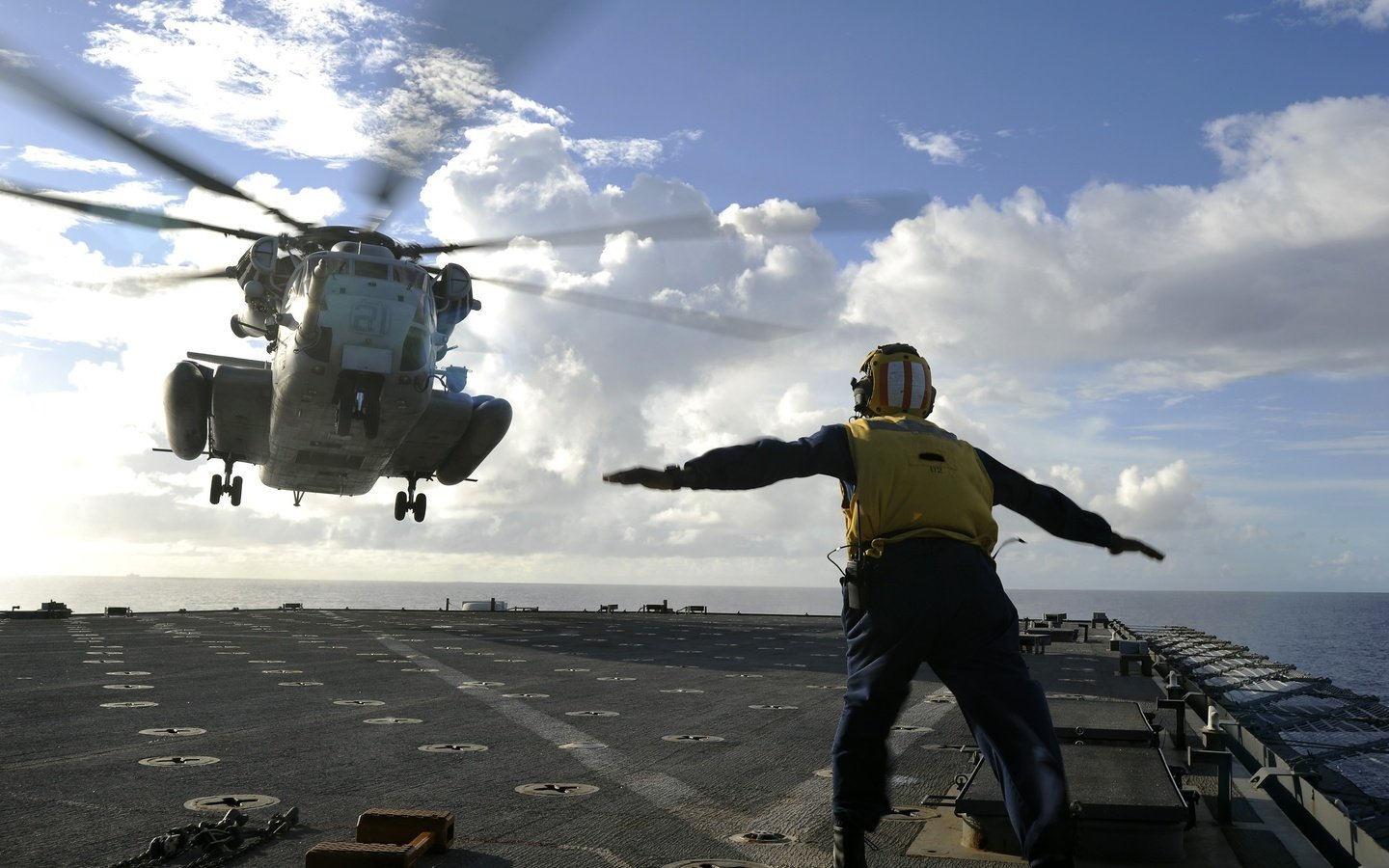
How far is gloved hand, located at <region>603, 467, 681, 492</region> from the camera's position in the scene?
496 cm

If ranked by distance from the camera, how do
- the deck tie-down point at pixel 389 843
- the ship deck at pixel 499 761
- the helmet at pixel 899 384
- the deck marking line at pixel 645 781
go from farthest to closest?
the deck marking line at pixel 645 781, the ship deck at pixel 499 761, the helmet at pixel 899 384, the deck tie-down point at pixel 389 843

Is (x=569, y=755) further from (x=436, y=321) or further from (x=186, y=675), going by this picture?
(x=436, y=321)

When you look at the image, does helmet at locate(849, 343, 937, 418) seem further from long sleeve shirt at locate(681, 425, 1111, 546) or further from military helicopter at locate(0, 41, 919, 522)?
military helicopter at locate(0, 41, 919, 522)

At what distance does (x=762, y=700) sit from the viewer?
14.9m

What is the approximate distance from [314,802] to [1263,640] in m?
150

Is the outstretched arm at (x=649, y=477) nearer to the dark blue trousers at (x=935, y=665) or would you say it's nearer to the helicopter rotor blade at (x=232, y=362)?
the dark blue trousers at (x=935, y=665)

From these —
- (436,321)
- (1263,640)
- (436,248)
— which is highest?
(436,248)

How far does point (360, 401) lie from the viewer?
85.2 ft

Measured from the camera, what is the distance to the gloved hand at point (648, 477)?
496 cm

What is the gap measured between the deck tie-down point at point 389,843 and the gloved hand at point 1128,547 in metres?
3.91

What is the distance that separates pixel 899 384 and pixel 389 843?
3.66 meters

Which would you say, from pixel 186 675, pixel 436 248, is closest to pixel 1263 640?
pixel 436 248

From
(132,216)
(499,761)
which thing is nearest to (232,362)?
(132,216)

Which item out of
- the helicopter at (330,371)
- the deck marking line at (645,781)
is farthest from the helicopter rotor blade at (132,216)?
the deck marking line at (645,781)
